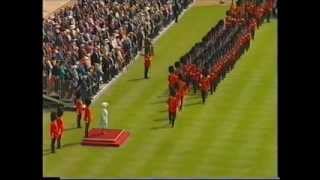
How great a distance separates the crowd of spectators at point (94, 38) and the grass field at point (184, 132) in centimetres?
94

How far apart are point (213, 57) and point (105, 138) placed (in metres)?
9.21

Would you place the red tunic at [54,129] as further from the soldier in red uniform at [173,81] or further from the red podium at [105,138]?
the soldier in red uniform at [173,81]

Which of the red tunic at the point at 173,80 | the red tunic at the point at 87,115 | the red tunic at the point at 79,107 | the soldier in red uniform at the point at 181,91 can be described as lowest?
the red tunic at the point at 87,115

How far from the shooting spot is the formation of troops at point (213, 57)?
3241 cm

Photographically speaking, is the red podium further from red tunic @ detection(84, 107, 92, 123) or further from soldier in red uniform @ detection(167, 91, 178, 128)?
soldier in red uniform @ detection(167, 91, 178, 128)

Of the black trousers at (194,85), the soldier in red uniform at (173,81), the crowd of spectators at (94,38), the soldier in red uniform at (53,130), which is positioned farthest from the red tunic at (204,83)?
the soldier in red uniform at (53,130)

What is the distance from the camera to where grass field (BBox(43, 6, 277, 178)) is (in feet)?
85.1

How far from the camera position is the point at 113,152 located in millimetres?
27703

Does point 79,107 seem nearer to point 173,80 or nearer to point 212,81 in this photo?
point 173,80

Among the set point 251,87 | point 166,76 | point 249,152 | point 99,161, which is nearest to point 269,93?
point 251,87

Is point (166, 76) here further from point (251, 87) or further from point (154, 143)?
point (154, 143)
